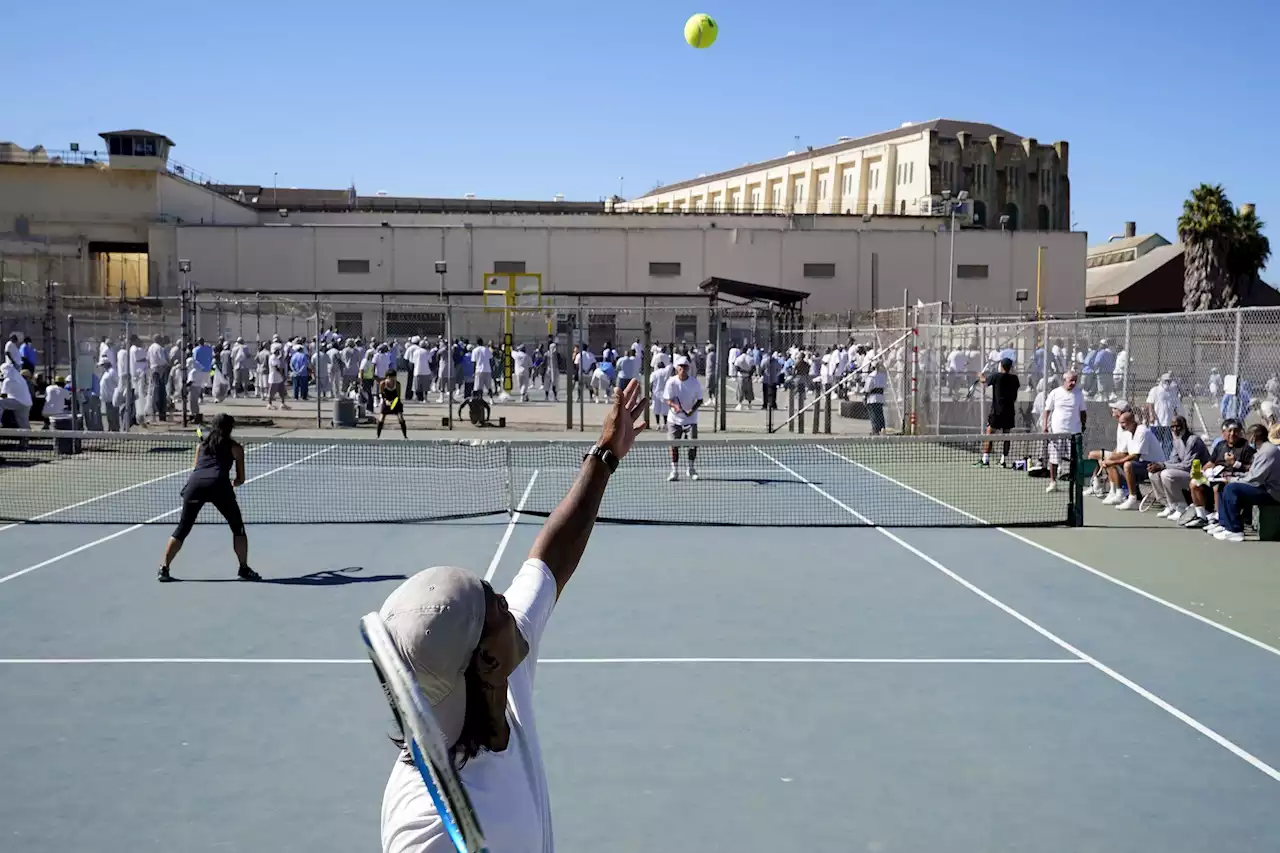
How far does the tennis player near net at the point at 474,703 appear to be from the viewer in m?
2.02

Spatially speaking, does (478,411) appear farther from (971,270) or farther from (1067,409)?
(971,270)

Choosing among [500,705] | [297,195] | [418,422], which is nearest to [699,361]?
[418,422]

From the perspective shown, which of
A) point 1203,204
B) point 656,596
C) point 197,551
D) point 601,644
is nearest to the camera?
point 601,644

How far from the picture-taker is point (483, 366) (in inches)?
1256

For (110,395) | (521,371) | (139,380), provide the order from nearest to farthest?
(110,395) → (139,380) → (521,371)

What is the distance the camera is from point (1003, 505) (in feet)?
55.6

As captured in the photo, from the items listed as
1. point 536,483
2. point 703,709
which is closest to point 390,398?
point 536,483

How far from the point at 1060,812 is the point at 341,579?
7142mm

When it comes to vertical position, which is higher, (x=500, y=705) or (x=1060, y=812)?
(x=500, y=705)

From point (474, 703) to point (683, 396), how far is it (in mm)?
16297


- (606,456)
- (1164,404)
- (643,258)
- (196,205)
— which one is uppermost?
(196,205)

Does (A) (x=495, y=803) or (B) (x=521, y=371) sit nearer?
(A) (x=495, y=803)

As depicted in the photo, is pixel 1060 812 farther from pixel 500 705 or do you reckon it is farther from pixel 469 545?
pixel 469 545

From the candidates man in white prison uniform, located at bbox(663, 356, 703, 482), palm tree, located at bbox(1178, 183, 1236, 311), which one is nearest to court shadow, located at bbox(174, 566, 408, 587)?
man in white prison uniform, located at bbox(663, 356, 703, 482)
